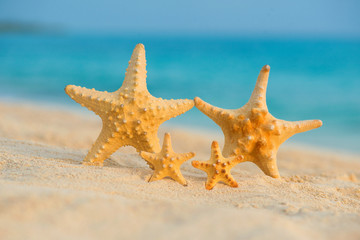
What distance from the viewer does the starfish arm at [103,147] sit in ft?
12.0

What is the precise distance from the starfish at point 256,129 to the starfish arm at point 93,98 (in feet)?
3.07

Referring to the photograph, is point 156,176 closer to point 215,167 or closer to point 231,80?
point 215,167

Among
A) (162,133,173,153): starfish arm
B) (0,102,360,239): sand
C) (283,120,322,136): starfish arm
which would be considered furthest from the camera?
(283,120,322,136): starfish arm

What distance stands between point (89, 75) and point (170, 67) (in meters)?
5.15

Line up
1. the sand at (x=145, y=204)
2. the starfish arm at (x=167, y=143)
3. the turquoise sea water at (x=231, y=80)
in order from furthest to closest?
the turquoise sea water at (x=231, y=80) → the starfish arm at (x=167, y=143) → the sand at (x=145, y=204)

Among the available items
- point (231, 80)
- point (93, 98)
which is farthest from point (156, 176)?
point (231, 80)

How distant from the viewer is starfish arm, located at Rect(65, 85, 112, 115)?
11.9 ft

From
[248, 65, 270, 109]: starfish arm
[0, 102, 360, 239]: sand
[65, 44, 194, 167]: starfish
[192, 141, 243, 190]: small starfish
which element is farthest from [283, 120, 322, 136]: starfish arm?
[65, 44, 194, 167]: starfish

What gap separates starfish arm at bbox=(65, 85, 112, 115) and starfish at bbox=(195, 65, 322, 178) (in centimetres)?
94

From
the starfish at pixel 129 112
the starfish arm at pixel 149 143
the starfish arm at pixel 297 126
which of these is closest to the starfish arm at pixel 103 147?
the starfish at pixel 129 112

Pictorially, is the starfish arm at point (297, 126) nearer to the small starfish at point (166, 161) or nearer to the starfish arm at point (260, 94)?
the starfish arm at point (260, 94)

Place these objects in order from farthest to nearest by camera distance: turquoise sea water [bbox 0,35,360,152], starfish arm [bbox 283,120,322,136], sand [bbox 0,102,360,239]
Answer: turquoise sea water [bbox 0,35,360,152] < starfish arm [bbox 283,120,322,136] < sand [bbox 0,102,360,239]

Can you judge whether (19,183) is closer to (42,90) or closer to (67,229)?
(67,229)

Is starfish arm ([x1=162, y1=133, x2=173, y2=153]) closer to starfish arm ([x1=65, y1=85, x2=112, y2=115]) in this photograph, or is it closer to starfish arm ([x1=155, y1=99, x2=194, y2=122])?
starfish arm ([x1=155, y1=99, x2=194, y2=122])
